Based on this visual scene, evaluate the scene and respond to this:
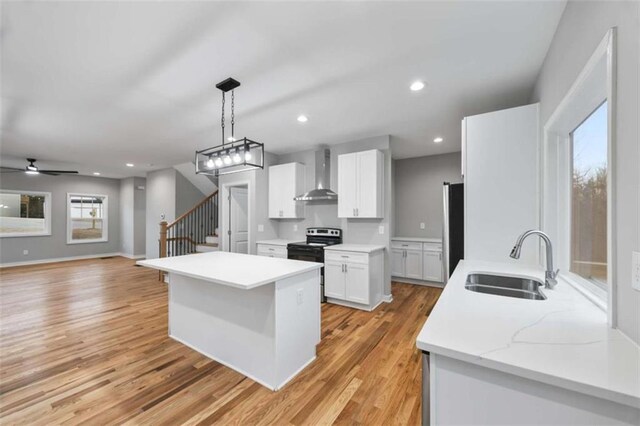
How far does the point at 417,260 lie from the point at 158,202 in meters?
7.08

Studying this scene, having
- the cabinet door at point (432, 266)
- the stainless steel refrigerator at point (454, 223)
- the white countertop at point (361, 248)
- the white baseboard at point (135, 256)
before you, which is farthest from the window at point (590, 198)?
the white baseboard at point (135, 256)

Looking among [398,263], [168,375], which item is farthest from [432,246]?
[168,375]

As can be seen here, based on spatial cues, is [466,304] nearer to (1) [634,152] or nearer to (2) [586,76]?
(1) [634,152]

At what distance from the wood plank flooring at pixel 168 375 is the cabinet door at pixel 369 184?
149 centimetres

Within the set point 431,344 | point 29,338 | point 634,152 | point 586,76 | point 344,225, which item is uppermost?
point 586,76

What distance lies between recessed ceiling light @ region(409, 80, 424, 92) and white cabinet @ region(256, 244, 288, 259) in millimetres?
3082

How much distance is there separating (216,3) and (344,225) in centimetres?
353

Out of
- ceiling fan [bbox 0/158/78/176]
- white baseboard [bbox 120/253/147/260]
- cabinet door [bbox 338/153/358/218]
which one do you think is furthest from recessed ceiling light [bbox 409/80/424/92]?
white baseboard [bbox 120/253/147/260]

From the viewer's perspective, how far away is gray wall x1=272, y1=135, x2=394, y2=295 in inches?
167

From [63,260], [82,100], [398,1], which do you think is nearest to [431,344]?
[398,1]

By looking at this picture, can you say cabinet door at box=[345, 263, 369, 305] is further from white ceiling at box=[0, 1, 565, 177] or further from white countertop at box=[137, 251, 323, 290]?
white ceiling at box=[0, 1, 565, 177]

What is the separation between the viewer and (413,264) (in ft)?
16.9

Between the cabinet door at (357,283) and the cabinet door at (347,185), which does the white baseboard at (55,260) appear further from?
the cabinet door at (357,283)

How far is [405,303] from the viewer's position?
411 cm
